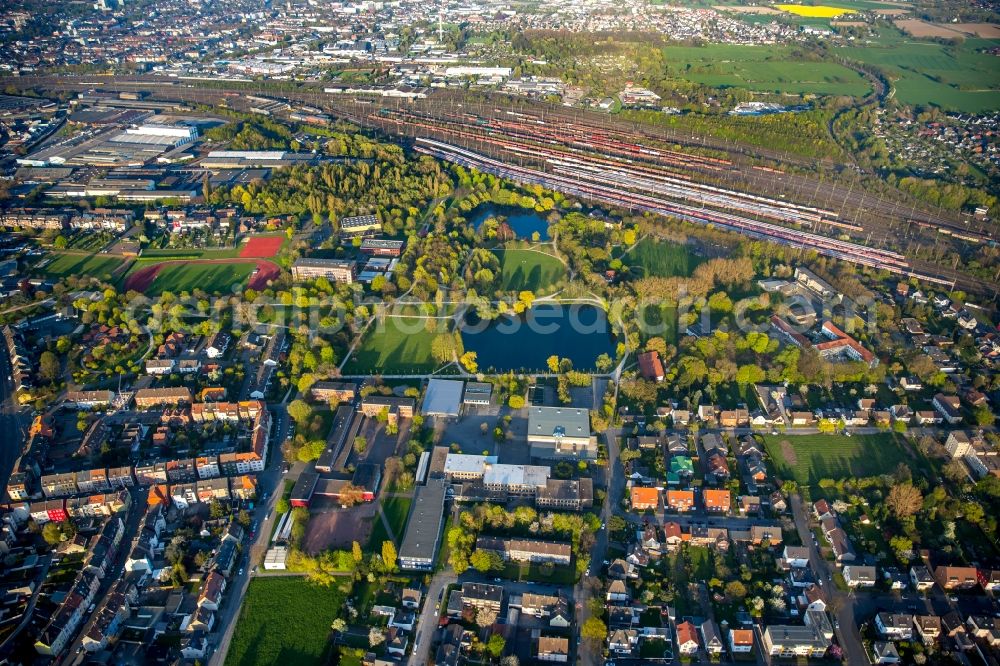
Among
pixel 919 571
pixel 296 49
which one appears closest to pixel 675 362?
pixel 919 571

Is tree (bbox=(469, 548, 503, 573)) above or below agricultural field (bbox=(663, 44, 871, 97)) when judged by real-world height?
below

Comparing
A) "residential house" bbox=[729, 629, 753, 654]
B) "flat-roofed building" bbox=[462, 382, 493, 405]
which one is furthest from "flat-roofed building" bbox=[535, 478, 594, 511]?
"residential house" bbox=[729, 629, 753, 654]

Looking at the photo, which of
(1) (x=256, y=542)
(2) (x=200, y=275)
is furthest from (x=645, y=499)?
(2) (x=200, y=275)

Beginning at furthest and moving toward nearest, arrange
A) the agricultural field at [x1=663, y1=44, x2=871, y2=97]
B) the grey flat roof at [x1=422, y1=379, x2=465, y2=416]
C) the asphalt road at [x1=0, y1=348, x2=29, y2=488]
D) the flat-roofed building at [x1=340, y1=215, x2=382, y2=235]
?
the agricultural field at [x1=663, y1=44, x2=871, y2=97], the flat-roofed building at [x1=340, y1=215, x2=382, y2=235], the grey flat roof at [x1=422, y1=379, x2=465, y2=416], the asphalt road at [x1=0, y1=348, x2=29, y2=488]

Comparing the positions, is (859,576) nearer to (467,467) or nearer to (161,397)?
(467,467)

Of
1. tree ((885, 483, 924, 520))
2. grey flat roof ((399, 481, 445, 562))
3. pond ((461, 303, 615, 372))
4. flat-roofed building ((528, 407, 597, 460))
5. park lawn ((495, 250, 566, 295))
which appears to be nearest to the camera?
grey flat roof ((399, 481, 445, 562))

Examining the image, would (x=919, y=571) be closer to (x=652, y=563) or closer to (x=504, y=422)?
(x=652, y=563)

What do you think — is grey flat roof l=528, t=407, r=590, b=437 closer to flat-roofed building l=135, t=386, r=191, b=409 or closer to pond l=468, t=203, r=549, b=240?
flat-roofed building l=135, t=386, r=191, b=409

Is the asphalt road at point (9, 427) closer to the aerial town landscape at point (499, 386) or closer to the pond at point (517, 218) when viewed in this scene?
the aerial town landscape at point (499, 386)

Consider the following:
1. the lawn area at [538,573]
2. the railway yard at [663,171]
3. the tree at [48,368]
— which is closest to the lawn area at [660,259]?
the railway yard at [663,171]
